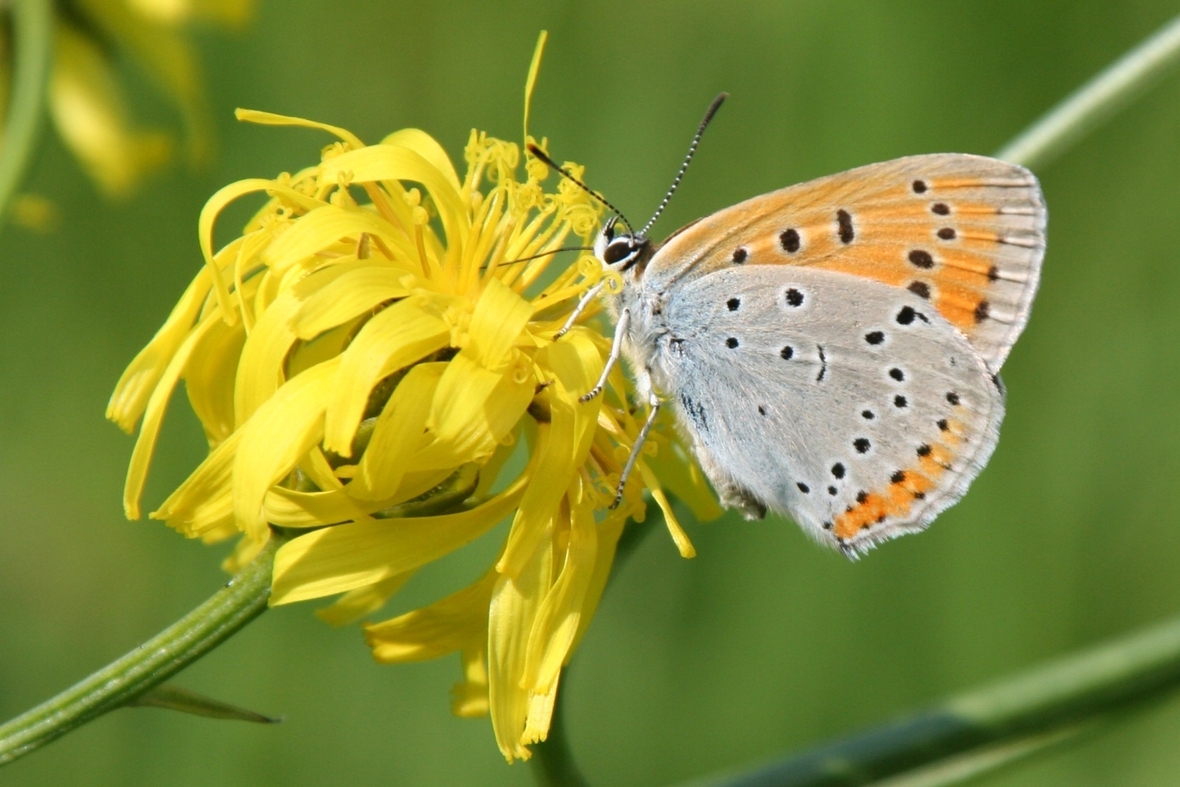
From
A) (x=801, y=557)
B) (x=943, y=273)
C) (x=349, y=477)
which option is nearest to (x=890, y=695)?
(x=801, y=557)

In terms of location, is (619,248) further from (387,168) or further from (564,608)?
(564,608)

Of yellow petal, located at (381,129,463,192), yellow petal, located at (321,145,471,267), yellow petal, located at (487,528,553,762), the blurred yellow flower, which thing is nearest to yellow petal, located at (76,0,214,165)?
the blurred yellow flower

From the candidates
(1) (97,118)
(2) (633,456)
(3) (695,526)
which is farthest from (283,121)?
(3) (695,526)

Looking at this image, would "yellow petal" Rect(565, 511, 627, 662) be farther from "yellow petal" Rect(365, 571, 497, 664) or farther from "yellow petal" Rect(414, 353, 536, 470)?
"yellow petal" Rect(414, 353, 536, 470)

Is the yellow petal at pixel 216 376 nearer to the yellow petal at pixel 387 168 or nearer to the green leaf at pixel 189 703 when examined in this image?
the yellow petal at pixel 387 168

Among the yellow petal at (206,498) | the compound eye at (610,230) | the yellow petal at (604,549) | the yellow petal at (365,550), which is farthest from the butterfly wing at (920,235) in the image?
the yellow petal at (206,498)

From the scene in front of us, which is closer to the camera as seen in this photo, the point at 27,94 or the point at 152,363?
the point at 152,363
